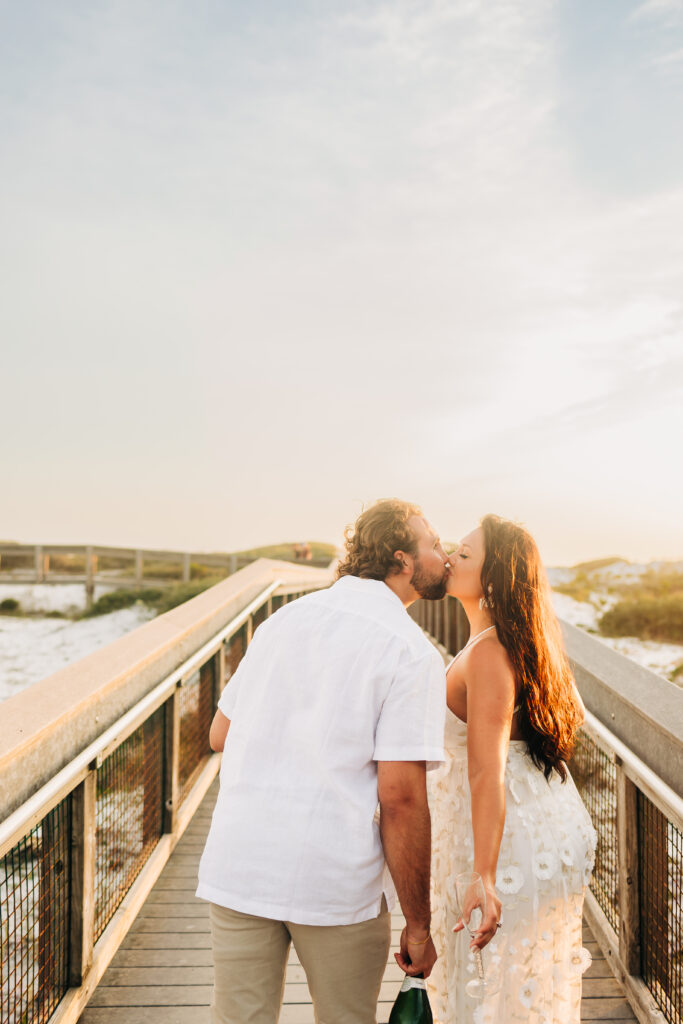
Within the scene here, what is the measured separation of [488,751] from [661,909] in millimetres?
1241

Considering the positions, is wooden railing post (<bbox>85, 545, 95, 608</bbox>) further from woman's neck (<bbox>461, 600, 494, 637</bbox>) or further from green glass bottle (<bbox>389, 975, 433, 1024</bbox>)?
green glass bottle (<bbox>389, 975, 433, 1024</bbox>)

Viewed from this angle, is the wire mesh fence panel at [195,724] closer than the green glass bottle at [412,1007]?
No

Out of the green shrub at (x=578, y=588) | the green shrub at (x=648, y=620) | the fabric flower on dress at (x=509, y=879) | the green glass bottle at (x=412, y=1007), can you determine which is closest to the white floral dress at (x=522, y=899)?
the fabric flower on dress at (x=509, y=879)

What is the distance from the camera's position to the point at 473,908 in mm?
1788

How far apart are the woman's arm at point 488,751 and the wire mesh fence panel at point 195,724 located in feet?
8.82

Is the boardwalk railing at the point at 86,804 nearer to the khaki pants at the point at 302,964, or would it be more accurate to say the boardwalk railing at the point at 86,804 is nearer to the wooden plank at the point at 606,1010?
the khaki pants at the point at 302,964

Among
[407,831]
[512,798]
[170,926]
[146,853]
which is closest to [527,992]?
[512,798]

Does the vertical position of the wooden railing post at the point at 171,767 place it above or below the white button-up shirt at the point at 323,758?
below

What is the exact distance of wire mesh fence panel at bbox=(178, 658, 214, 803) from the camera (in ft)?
14.6

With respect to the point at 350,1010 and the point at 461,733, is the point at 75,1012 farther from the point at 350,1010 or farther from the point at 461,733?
the point at 461,733

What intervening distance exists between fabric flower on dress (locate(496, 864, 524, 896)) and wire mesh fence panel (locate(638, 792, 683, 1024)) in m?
0.66

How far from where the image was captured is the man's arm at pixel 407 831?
147 cm

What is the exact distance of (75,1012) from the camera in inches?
94.4

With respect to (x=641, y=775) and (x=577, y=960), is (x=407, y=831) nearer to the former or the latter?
(x=577, y=960)
